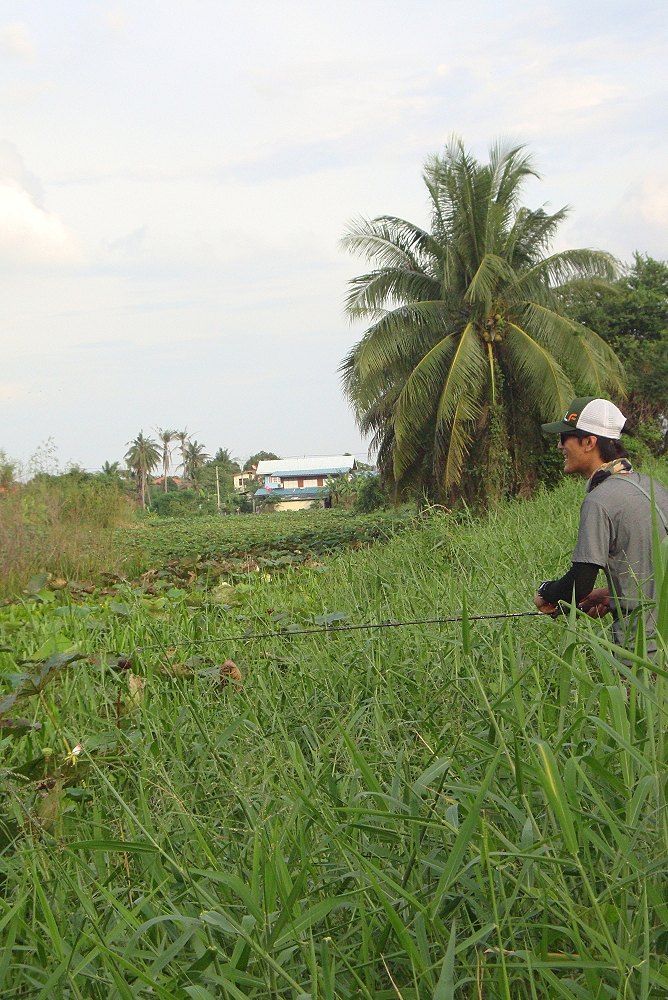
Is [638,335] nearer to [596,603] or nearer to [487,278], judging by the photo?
[487,278]

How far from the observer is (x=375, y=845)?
217 centimetres

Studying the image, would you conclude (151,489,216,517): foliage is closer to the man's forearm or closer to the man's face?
the man's face

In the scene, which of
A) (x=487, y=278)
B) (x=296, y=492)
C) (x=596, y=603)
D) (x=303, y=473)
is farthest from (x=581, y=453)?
(x=303, y=473)

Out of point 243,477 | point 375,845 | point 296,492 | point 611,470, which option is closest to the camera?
point 375,845

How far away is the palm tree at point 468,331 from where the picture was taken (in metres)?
20.7

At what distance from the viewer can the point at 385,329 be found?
70.8ft

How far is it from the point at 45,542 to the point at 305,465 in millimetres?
79943

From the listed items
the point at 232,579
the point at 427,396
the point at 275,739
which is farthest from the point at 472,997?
the point at 427,396

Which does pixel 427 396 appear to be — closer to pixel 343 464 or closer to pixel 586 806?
pixel 586 806

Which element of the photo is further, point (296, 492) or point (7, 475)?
point (296, 492)

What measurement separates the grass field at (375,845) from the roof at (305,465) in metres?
86.5

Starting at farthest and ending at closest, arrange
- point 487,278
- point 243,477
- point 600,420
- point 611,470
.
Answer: point 243,477
point 487,278
point 600,420
point 611,470

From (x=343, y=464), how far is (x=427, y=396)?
71766 millimetres

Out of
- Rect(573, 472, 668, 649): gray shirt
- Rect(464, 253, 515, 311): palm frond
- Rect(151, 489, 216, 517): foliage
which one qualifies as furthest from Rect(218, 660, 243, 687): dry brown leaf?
Rect(151, 489, 216, 517): foliage
